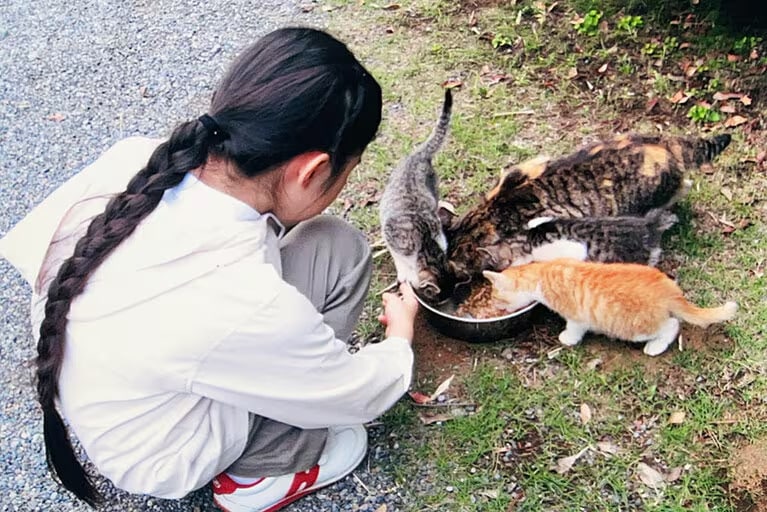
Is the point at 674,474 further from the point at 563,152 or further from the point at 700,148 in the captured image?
the point at 563,152

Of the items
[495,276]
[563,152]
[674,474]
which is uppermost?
[495,276]

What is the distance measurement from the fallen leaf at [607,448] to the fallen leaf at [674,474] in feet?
0.59

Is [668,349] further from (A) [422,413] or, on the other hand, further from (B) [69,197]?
(B) [69,197]

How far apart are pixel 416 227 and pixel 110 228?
1443 millimetres

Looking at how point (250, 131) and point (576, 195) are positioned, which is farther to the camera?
point (576, 195)

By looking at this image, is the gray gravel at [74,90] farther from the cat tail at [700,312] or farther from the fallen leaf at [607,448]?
the cat tail at [700,312]

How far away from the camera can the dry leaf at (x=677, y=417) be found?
2736mm

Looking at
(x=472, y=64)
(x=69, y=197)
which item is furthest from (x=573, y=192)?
(x=69, y=197)

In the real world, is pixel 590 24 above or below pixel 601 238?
above

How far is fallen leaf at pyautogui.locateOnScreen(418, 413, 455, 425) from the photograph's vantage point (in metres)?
2.86

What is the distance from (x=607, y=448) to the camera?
→ 2.70 meters

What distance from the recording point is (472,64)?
180 inches

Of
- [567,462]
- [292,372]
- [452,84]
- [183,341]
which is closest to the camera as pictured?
[183,341]

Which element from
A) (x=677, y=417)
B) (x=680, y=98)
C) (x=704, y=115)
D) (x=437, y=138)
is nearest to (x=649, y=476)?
(x=677, y=417)
